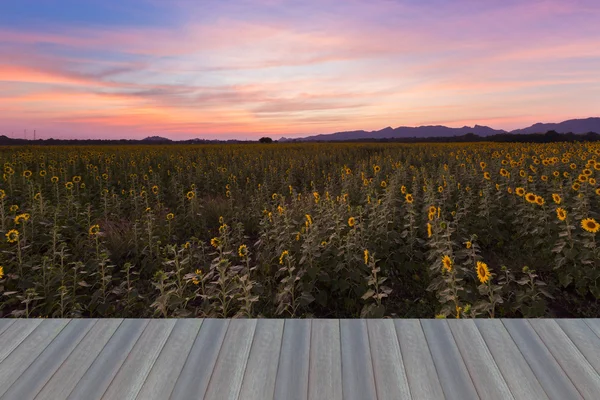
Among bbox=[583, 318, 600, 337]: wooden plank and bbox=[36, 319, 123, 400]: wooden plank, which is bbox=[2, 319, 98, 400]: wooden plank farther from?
bbox=[583, 318, 600, 337]: wooden plank

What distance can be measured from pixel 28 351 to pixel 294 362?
1.57m

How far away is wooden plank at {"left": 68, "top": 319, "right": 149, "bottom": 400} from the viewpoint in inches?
76.7

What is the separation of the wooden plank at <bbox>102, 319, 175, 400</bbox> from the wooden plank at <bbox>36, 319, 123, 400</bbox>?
8.0 inches

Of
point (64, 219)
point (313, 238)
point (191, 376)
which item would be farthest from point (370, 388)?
point (64, 219)

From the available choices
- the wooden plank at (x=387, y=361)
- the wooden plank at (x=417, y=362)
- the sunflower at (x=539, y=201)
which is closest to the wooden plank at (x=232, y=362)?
the wooden plank at (x=387, y=361)

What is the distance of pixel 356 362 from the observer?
6.93ft

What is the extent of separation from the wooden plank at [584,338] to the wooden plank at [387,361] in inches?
40.7

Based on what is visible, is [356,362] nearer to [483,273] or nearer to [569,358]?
[569,358]

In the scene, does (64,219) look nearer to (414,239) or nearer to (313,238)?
(313,238)

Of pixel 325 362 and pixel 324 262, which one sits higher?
pixel 325 362

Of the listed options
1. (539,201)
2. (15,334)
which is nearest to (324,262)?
(15,334)

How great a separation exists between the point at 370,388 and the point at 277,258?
4127 millimetres

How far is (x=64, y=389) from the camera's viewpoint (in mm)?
1969

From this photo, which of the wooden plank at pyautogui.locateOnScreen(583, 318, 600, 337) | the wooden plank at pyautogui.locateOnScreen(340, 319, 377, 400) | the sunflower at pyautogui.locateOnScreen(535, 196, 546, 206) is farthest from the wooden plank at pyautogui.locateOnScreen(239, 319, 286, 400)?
the sunflower at pyautogui.locateOnScreen(535, 196, 546, 206)
